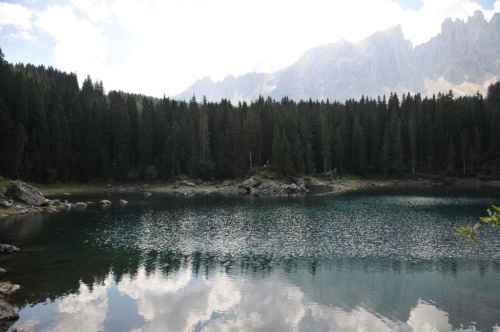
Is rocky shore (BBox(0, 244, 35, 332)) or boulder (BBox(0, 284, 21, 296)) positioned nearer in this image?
rocky shore (BBox(0, 244, 35, 332))

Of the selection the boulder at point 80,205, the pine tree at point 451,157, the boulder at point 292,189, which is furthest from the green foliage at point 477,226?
the pine tree at point 451,157

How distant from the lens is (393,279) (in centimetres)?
3170

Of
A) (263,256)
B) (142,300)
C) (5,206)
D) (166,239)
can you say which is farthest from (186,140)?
(142,300)

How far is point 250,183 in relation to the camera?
11544 centimetres

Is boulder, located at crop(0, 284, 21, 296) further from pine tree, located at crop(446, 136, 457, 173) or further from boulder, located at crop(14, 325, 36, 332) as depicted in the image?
pine tree, located at crop(446, 136, 457, 173)

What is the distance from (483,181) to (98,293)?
13424 centimetres

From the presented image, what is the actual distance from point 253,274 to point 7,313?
20.2 m

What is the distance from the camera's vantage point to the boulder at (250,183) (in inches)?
4520

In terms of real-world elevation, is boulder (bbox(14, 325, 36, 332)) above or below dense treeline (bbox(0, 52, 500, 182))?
below

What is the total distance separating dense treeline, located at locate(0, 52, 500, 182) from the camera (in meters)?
126

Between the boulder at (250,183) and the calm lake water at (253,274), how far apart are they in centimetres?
5173

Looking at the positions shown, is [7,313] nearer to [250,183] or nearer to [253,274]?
[253,274]

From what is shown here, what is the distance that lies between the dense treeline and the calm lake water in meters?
70.4

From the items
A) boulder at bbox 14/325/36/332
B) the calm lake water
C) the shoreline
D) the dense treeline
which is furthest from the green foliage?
the dense treeline
